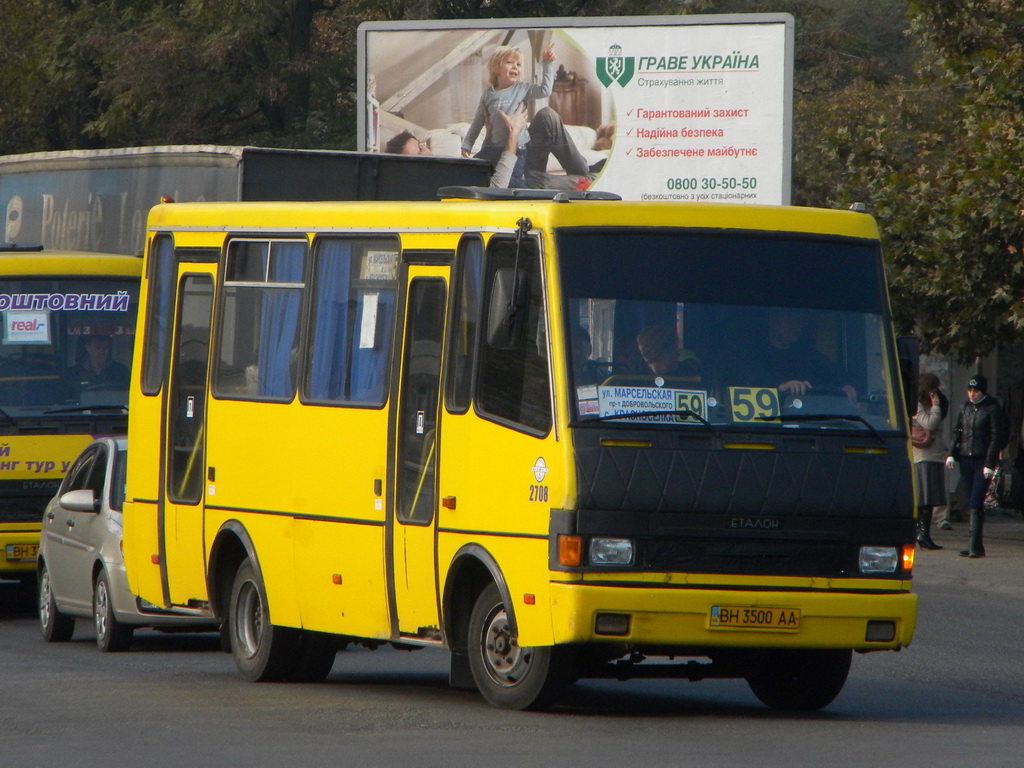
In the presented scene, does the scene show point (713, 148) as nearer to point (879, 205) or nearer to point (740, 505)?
point (879, 205)

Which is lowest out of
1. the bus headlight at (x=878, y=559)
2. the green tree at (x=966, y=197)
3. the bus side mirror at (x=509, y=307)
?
the bus headlight at (x=878, y=559)

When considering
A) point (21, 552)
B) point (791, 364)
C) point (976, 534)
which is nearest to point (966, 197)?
point (976, 534)

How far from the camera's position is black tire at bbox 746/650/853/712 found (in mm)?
10023

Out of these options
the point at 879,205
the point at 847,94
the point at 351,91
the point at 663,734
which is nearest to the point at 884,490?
the point at 663,734

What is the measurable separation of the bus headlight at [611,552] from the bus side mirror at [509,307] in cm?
101

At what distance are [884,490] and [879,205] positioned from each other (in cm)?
1232

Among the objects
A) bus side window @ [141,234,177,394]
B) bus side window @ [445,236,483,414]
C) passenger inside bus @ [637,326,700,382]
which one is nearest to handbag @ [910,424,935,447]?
bus side window @ [141,234,177,394]

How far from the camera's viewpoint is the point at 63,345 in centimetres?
1628

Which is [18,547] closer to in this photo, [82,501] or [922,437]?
[82,501]

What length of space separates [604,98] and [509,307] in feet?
57.2

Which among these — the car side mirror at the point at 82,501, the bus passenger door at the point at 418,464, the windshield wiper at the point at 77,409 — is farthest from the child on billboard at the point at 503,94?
the bus passenger door at the point at 418,464

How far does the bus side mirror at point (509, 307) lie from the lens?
9.19 m

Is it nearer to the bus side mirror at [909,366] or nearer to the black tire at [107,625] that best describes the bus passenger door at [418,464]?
the bus side mirror at [909,366]

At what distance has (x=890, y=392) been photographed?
961 cm
